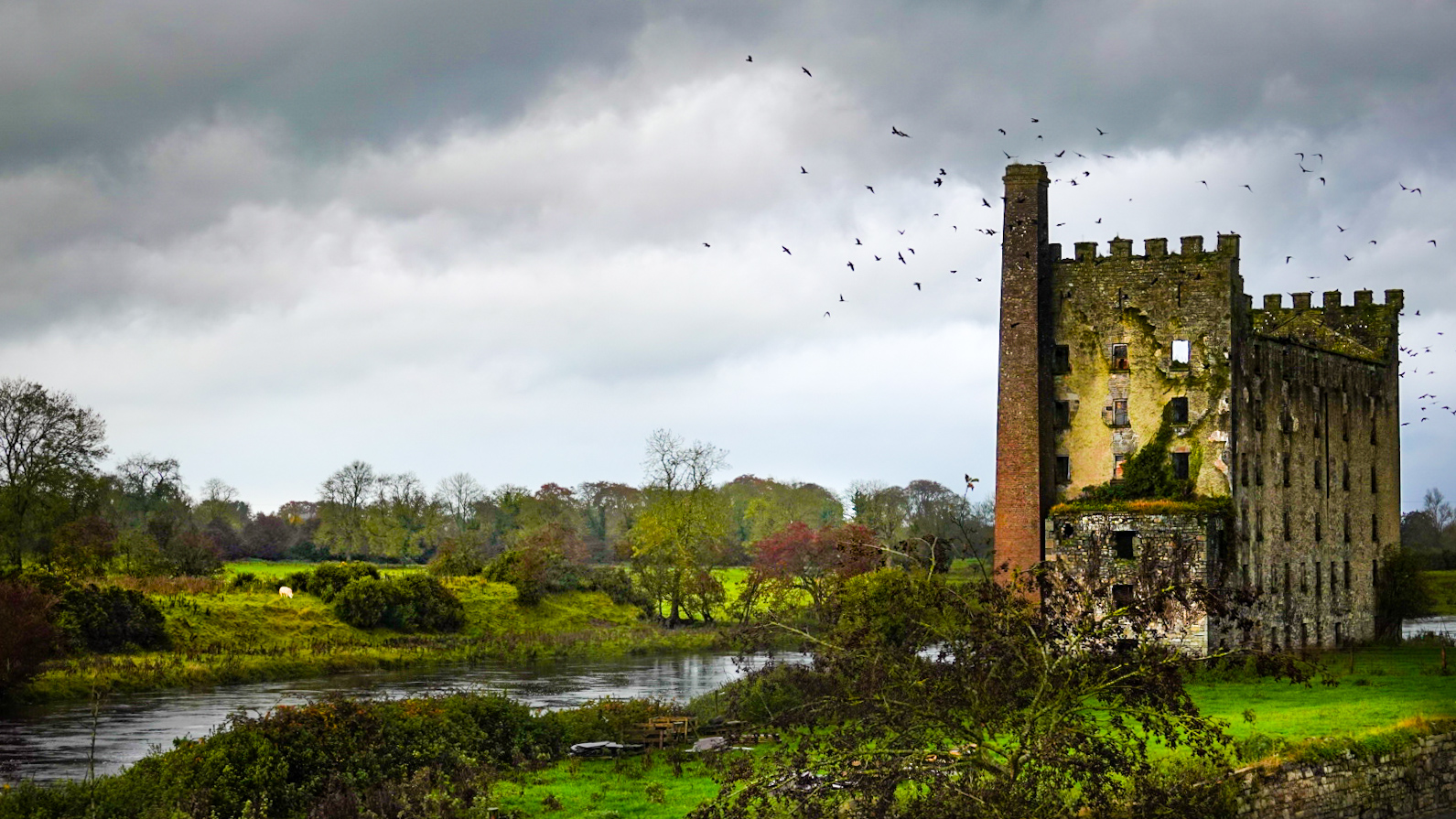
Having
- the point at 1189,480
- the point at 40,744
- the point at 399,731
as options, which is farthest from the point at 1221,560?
the point at 40,744

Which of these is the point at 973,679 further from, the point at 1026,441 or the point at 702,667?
the point at 702,667

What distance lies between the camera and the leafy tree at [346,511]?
103688 millimetres

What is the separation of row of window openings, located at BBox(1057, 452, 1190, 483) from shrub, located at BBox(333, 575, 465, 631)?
32020mm

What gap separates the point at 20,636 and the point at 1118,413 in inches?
1428

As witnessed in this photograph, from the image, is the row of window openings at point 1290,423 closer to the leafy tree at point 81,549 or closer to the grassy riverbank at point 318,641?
the grassy riverbank at point 318,641

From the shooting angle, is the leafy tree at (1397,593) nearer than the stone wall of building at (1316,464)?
No

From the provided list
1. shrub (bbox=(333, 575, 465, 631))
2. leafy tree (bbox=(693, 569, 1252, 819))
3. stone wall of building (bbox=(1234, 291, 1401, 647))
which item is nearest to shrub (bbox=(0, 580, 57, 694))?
shrub (bbox=(333, 575, 465, 631))

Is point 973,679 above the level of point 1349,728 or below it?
above

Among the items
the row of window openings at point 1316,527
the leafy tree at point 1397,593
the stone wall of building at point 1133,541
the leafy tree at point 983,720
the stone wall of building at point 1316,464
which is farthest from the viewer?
the leafy tree at point 1397,593

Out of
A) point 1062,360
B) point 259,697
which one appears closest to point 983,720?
point 259,697

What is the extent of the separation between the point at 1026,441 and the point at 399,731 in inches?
1069

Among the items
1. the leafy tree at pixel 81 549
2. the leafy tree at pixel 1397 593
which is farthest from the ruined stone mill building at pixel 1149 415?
the leafy tree at pixel 81 549

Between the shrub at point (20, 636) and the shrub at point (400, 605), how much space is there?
61.3ft

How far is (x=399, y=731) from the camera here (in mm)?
26344
